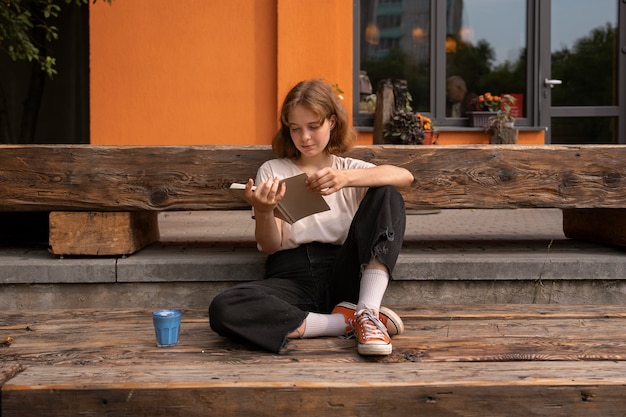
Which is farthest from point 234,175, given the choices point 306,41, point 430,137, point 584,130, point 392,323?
point 584,130

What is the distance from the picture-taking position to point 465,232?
Answer: 5559 millimetres

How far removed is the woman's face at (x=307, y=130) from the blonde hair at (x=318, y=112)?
2 centimetres

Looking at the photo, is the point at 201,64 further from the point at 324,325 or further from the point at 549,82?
the point at 324,325

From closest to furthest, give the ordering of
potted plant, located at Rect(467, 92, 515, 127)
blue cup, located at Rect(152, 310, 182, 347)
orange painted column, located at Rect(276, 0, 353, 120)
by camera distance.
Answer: blue cup, located at Rect(152, 310, 182, 347) < orange painted column, located at Rect(276, 0, 353, 120) < potted plant, located at Rect(467, 92, 515, 127)

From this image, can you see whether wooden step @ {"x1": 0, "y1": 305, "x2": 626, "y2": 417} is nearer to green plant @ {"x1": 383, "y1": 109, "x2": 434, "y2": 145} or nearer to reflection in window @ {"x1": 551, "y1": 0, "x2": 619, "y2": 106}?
green plant @ {"x1": 383, "y1": 109, "x2": 434, "y2": 145}

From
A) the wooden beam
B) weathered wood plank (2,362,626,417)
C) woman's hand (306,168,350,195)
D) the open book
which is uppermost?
woman's hand (306,168,350,195)

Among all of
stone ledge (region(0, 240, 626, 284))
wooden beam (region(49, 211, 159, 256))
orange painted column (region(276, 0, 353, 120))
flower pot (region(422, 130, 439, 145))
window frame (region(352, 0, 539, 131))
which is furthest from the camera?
window frame (region(352, 0, 539, 131))

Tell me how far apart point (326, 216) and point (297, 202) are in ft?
0.99

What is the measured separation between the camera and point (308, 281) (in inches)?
133

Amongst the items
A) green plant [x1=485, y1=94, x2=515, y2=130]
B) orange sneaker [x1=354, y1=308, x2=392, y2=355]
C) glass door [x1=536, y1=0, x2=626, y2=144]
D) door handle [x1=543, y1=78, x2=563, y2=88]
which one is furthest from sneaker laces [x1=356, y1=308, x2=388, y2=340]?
glass door [x1=536, y1=0, x2=626, y2=144]

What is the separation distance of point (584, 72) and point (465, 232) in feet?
13.8

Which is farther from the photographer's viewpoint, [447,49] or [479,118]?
[447,49]

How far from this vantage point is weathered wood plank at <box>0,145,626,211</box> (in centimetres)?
390

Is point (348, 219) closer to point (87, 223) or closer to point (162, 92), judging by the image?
point (87, 223)
